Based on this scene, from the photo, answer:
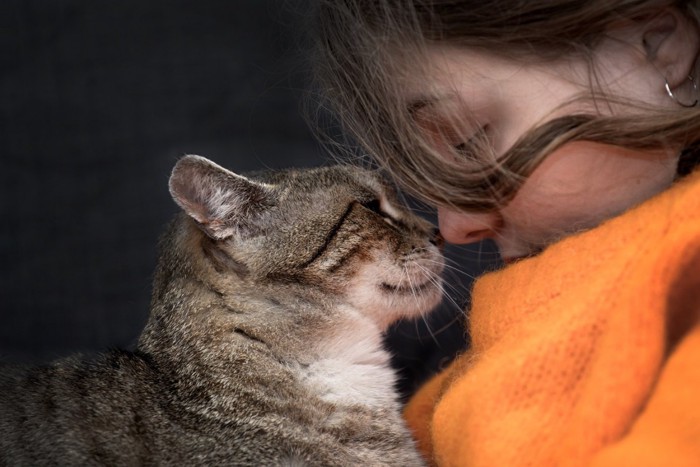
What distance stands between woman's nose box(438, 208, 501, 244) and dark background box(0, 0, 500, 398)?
0.44 metres

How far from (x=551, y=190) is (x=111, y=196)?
113 cm

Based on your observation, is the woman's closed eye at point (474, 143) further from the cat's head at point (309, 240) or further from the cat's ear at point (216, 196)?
the cat's ear at point (216, 196)

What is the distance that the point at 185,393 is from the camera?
1.39 meters

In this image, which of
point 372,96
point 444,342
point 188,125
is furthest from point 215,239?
point 444,342

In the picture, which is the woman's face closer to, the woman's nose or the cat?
the woman's nose

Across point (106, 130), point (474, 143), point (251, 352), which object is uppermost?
point (106, 130)

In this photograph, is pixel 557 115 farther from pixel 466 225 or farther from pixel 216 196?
Answer: pixel 216 196

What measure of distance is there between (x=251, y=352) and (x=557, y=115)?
2.05 feet

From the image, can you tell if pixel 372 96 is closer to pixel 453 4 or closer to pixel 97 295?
pixel 453 4

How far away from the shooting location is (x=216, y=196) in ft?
4.69

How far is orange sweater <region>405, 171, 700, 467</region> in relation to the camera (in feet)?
3.30

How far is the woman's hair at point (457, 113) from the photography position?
121 centimetres

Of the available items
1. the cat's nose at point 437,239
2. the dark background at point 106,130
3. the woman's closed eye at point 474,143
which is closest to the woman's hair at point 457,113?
the woman's closed eye at point 474,143

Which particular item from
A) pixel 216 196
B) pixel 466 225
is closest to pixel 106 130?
pixel 216 196
